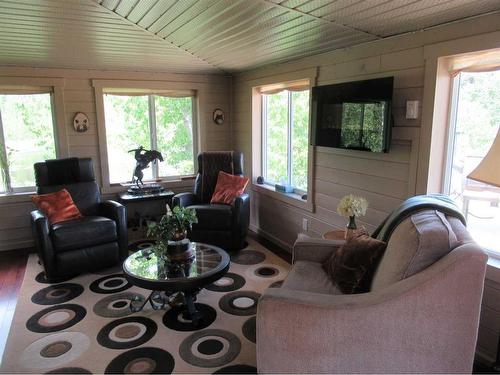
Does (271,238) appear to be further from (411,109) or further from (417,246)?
(417,246)

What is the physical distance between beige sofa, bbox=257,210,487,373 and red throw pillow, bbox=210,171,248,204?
2.51 metres

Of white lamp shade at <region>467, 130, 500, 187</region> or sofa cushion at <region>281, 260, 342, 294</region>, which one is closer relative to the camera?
white lamp shade at <region>467, 130, 500, 187</region>

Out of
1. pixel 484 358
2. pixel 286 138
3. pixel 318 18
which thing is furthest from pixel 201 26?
pixel 484 358

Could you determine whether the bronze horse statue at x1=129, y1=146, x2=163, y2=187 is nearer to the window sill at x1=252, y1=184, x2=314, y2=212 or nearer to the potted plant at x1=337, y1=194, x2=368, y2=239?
the window sill at x1=252, y1=184, x2=314, y2=212

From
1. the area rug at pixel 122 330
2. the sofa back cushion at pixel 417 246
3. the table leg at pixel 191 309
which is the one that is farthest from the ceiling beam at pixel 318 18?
the area rug at pixel 122 330

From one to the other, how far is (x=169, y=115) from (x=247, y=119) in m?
1.09

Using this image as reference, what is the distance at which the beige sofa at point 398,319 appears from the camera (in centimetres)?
145

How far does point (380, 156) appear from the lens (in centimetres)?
278

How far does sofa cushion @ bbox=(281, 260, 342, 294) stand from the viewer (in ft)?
6.75

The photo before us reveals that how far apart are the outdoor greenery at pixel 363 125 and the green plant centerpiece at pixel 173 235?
1413mm

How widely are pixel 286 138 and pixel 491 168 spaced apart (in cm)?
272

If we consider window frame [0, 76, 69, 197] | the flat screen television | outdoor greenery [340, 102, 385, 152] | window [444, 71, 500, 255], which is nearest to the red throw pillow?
the flat screen television

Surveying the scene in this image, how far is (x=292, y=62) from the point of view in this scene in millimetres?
3711

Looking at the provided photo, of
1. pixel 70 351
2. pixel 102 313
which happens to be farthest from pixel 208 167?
pixel 70 351
